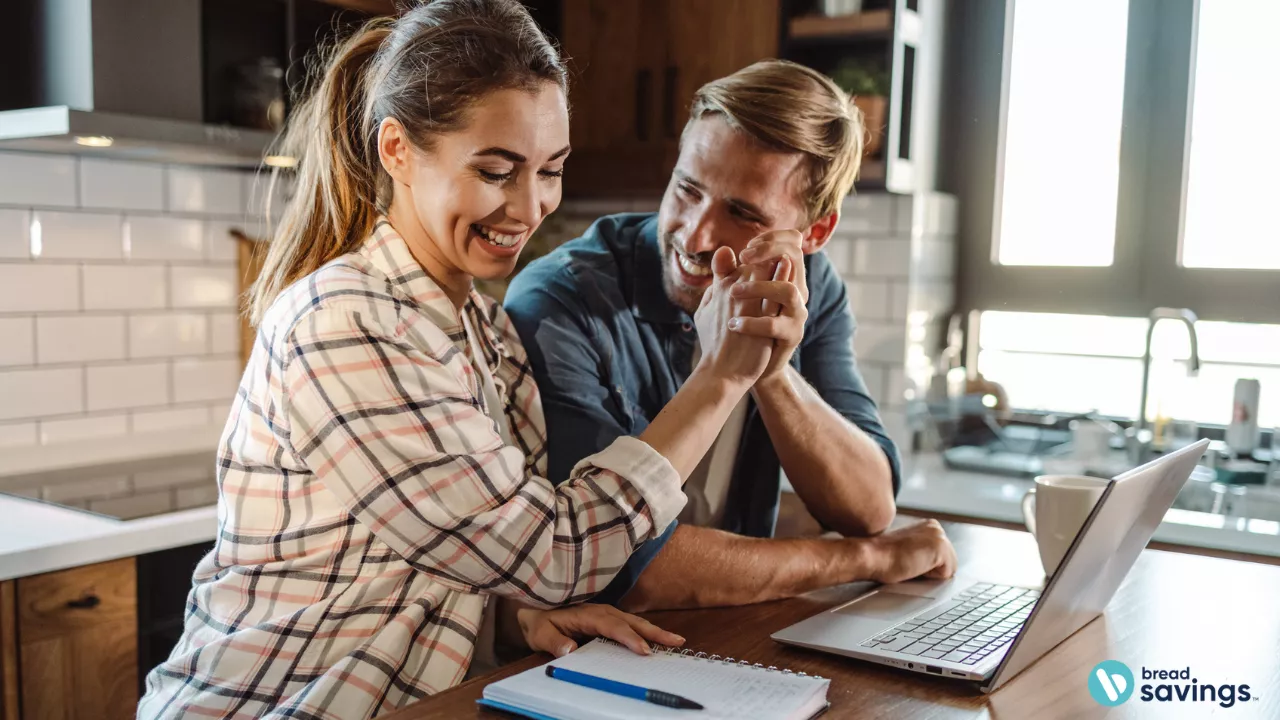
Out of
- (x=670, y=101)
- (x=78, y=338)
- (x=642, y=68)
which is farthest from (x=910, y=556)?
(x=642, y=68)

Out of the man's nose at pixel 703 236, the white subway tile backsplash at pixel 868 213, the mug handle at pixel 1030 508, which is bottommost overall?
the mug handle at pixel 1030 508

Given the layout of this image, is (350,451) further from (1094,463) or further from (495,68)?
(1094,463)

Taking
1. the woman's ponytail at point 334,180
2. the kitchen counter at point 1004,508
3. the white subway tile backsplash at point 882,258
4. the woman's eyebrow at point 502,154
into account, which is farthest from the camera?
the white subway tile backsplash at point 882,258

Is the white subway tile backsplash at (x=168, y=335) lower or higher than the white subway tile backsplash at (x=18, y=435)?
higher

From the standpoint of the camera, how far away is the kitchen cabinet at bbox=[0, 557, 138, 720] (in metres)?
1.59

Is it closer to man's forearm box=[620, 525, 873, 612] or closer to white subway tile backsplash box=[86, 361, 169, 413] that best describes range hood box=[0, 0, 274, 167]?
white subway tile backsplash box=[86, 361, 169, 413]

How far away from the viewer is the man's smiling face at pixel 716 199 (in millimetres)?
1522

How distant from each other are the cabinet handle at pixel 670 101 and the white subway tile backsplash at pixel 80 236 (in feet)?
4.68

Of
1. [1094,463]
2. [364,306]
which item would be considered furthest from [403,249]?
[1094,463]

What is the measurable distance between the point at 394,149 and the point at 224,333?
1697mm

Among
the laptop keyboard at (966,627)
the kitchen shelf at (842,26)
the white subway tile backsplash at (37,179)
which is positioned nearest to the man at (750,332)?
the laptop keyboard at (966,627)

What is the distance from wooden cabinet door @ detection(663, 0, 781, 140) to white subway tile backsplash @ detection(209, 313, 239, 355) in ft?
4.16

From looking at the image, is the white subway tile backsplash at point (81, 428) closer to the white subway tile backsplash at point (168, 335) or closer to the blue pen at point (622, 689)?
the white subway tile backsplash at point (168, 335)

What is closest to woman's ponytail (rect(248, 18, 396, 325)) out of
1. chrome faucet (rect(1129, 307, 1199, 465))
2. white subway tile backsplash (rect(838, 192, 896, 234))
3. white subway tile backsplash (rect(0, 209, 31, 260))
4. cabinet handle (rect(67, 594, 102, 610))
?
cabinet handle (rect(67, 594, 102, 610))
